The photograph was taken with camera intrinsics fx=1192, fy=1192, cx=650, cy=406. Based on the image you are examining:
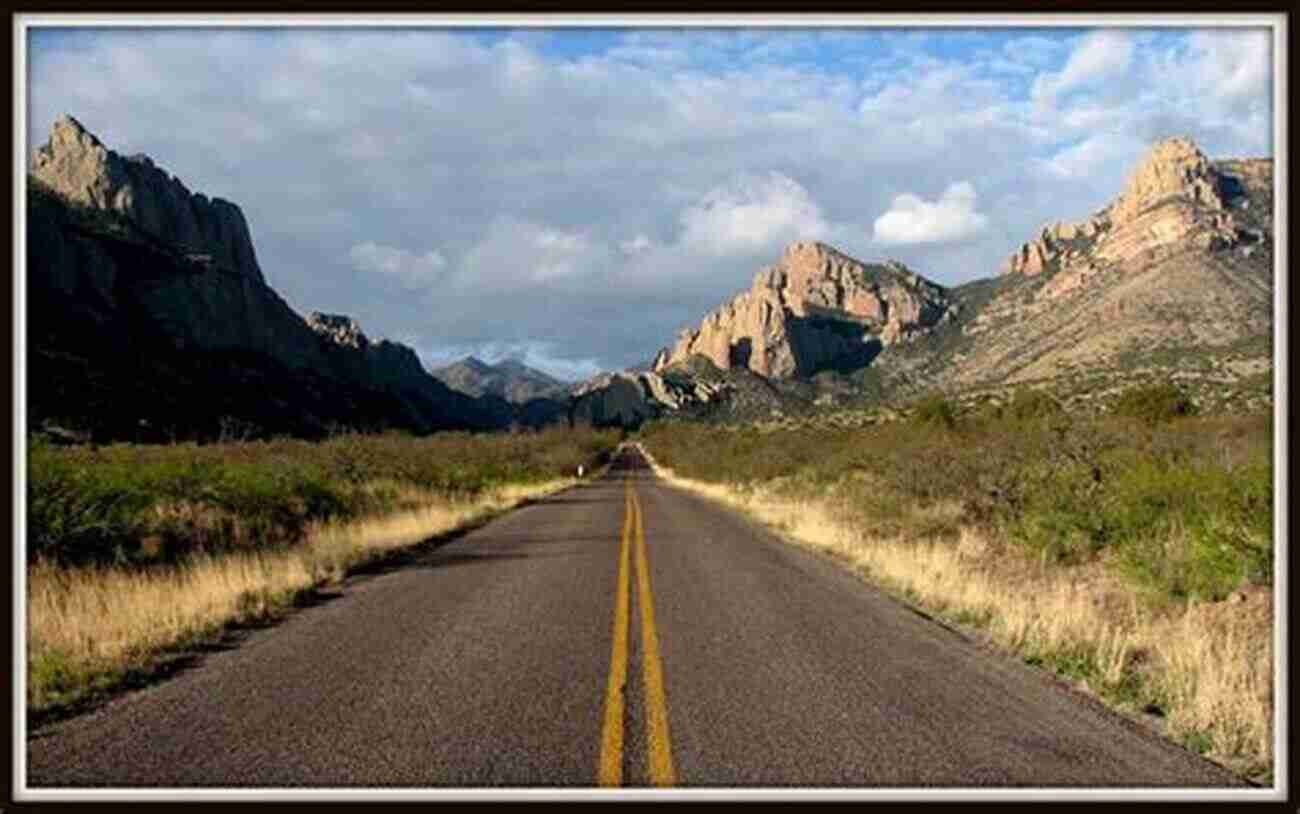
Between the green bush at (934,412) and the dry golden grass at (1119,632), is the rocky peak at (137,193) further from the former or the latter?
the dry golden grass at (1119,632)

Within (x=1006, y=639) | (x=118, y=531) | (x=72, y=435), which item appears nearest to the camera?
(x=1006, y=639)

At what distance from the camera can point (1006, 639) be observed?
12.4 meters

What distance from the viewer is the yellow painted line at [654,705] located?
23.4ft

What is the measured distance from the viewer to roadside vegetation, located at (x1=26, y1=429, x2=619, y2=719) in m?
11.1

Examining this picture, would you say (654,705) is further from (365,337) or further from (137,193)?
(365,337)

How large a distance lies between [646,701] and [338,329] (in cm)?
14802

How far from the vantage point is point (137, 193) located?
109312mm

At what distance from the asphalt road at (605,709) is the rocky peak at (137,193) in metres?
97.9

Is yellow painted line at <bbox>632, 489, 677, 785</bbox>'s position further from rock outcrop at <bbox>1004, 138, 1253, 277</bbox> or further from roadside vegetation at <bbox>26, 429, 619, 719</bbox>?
rock outcrop at <bbox>1004, 138, 1253, 277</bbox>

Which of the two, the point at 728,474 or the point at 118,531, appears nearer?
the point at 118,531

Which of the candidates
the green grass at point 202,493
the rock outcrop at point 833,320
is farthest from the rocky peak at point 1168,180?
the green grass at point 202,493

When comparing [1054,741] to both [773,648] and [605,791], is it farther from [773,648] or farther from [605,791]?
[773,648]
